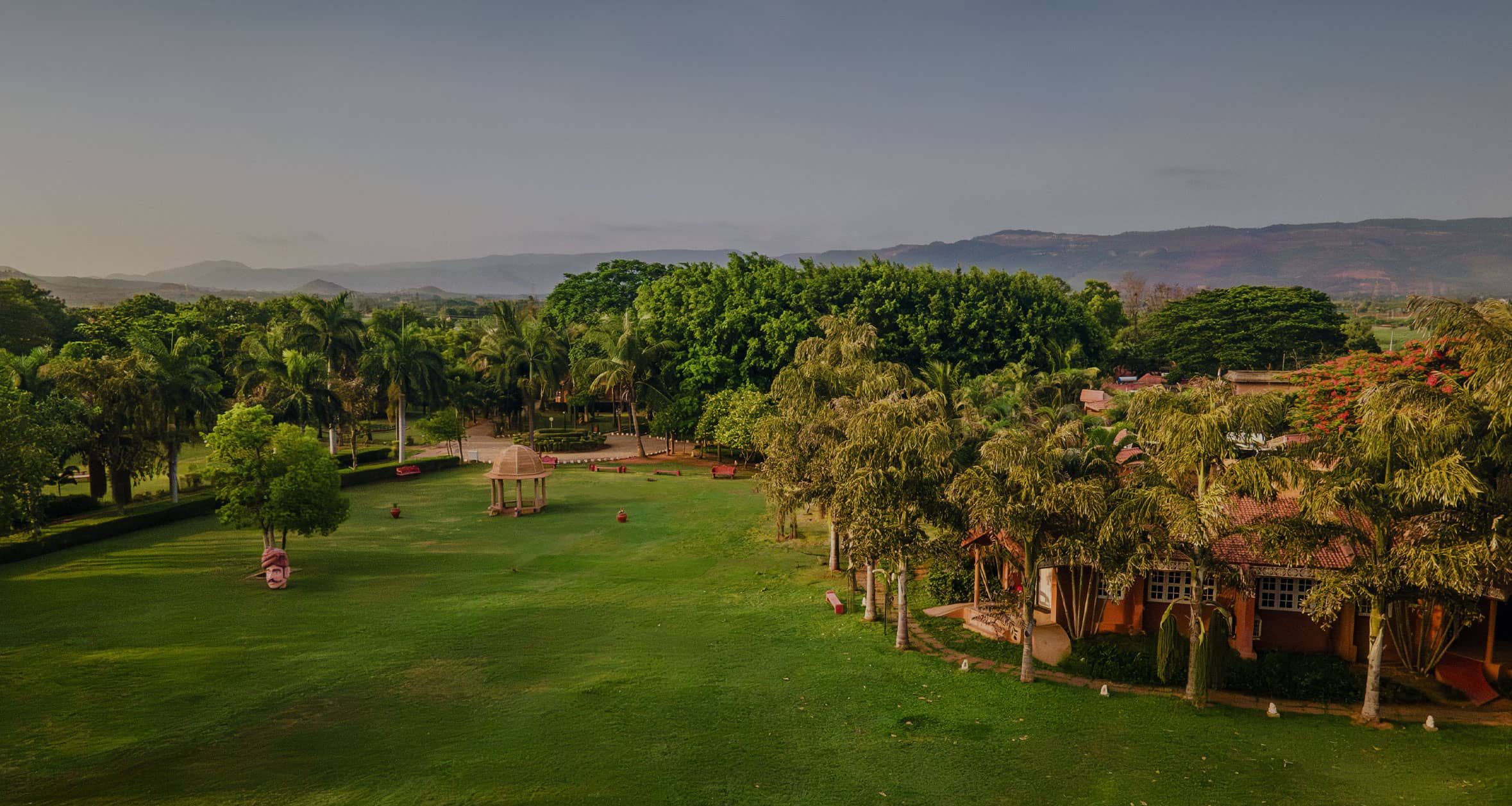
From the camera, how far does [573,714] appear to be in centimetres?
1692

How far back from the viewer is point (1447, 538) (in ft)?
49.5

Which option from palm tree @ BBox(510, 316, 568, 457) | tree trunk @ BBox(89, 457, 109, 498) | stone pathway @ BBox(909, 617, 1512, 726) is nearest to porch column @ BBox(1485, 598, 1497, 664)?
stone pathway @ BBox(909, 617, 1512, 726)

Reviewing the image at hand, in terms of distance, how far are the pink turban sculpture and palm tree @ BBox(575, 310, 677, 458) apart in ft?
96.4

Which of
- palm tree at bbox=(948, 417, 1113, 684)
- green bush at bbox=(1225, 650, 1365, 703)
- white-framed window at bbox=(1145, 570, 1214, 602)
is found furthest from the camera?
white-framed window at bbox=(1145, 570, 1214, 602)

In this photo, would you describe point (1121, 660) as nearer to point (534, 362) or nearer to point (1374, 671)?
point (1374, 671)

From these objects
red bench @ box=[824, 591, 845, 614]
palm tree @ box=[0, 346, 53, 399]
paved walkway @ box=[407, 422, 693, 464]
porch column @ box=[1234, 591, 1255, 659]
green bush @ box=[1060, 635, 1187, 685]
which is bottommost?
paved walkway @ box=[407, 422, 693, 464]

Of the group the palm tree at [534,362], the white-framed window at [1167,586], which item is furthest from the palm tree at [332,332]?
the white-framed window at [1167,586]

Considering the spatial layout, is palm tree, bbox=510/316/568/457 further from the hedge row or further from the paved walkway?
the hedge row

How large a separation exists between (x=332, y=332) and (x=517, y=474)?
83.3 ft

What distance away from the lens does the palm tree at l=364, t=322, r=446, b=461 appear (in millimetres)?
51719

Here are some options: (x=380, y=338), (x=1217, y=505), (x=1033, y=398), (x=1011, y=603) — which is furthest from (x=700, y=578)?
(x=380, y=338)

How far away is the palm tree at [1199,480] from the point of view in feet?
52.1

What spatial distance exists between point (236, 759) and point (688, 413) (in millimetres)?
39655

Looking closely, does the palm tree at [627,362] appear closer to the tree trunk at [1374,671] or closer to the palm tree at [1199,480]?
the palm tree at [1199,480]
